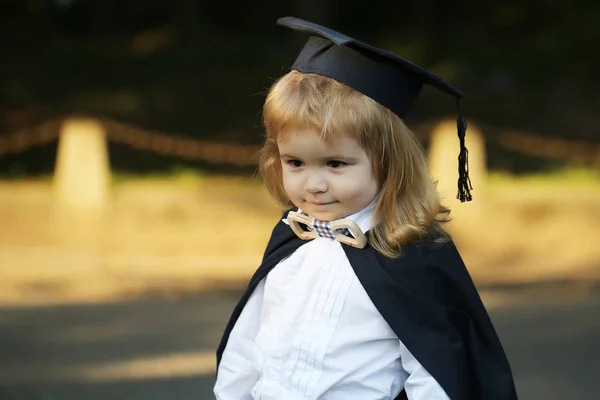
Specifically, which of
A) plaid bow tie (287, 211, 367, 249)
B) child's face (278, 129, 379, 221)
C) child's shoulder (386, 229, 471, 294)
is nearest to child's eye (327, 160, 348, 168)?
child's face (278, 129, 379, 221)

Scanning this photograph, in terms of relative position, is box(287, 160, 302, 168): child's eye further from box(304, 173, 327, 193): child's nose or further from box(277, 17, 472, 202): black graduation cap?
box(277, 17, 472, 202): black graduation cap

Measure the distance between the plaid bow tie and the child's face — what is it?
0.09 feet

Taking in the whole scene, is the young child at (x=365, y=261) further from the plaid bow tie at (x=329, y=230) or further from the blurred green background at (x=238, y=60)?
the blurred green background at (x=238, y=60)

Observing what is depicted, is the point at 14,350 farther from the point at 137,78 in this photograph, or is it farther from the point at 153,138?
the point at 137,78

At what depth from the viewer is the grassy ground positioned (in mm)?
8508

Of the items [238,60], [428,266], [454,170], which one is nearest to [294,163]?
[428,266]

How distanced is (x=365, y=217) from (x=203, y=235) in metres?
6.43

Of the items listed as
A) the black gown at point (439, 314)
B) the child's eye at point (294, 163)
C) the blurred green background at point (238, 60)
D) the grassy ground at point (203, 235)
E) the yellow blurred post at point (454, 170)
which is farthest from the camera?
the blurred green background at point (238, 60)

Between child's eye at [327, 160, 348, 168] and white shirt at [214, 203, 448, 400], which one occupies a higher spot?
child's eye at [327, 160, 348, 168]

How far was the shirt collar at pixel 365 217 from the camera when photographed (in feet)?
9.13

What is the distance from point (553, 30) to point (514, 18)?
0.62 m

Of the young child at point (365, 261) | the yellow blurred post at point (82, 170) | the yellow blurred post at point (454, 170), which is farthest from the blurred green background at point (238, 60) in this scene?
the young child at point (365, 261)

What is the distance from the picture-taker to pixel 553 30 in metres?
15.7

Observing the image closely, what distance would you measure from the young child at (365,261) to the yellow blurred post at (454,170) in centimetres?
661
